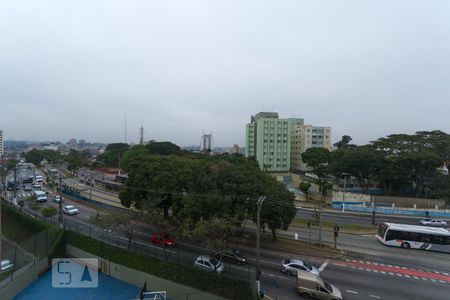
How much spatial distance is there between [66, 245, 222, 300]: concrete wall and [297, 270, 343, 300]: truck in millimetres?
5022

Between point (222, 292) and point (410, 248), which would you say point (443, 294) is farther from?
point (222, 292)

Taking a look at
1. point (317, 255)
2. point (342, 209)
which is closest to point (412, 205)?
point (342, 209)

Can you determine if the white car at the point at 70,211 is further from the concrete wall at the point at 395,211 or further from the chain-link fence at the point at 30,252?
the concrete wall at the point at 395,211

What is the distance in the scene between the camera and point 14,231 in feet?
97.0

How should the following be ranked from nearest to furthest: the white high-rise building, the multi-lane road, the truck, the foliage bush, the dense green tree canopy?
the truck < the foliage bush < the multi-lane road < the dense green tree canopy < the white high-rise building

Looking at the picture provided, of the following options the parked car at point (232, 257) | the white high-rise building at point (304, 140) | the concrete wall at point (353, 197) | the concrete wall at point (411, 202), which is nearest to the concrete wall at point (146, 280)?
the parked car at point (232, 257)

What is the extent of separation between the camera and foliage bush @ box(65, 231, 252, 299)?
16.6m

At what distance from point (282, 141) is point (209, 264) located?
6912 cm

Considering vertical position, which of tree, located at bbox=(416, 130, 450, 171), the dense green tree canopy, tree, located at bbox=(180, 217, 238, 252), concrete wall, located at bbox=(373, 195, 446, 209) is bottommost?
concrete wall, located at bbox=(373, 195, 446, 209)

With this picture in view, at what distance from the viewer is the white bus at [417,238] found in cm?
2612

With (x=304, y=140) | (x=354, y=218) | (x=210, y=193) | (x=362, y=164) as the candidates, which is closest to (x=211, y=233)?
(x=210, y=193)

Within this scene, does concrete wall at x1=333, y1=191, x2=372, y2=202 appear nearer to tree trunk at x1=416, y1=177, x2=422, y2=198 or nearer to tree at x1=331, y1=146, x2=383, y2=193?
tree at x1=331, y1=146, x2=383, y2=193

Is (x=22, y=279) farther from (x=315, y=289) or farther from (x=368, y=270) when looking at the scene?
(x=368, y=270)

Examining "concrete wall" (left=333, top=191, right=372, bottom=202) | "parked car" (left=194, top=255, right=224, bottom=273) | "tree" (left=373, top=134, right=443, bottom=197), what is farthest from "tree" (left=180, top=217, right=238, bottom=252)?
"tree" (left=373, top=134, right=443, bottom=197)
